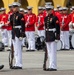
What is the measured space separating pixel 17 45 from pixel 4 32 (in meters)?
10.8

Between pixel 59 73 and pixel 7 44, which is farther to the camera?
pixel 7 44

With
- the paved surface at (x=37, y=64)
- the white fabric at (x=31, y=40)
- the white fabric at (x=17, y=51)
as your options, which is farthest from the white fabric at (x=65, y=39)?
the white fabric at (x=17, y=51)

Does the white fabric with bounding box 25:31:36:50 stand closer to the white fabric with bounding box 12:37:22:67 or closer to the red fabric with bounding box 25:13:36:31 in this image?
the red fabric with bounding box 25:13:36:31

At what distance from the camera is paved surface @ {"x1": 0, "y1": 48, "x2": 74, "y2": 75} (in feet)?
50.0

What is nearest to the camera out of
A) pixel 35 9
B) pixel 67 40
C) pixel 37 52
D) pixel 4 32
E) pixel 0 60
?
pixel 0 60

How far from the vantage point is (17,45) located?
634 inches

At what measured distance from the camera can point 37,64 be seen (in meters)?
17.7

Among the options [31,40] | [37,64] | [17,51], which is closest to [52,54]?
[17,51]

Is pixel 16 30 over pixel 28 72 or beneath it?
over

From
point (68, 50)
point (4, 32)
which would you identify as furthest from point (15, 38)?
point (4, 32)

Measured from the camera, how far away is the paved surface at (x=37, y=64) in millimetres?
15234

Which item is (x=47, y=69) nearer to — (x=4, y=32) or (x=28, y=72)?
(x=28, y=72)

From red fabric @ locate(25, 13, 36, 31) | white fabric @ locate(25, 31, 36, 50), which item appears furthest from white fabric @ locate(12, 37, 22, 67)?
red fabric @ locate(25, 13, 36, 31)

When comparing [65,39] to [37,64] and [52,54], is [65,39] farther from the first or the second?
[52,54]
